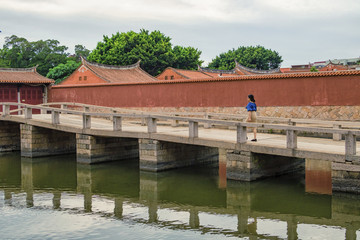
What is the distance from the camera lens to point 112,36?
2036 inches

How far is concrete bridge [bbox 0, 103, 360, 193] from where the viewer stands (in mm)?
11805

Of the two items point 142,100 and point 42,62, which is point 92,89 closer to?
point 142,100

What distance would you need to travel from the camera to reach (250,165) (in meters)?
13.5

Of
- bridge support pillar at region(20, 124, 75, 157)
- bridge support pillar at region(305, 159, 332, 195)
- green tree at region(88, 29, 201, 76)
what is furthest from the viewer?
green tree at region(88, 29, 201, 76)

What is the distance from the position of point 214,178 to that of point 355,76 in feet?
25.3

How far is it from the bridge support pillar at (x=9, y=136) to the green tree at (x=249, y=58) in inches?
1722

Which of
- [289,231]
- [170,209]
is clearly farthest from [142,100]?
[289,231]

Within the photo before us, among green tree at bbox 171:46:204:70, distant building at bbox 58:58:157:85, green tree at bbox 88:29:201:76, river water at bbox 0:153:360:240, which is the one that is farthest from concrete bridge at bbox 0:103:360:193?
green tree at bbox 171:46:204:70

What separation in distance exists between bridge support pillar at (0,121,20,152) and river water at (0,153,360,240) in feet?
20.4

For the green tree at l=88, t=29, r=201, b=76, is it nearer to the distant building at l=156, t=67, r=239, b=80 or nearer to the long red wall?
the distant building at l=156, t=67, r=239, b=80

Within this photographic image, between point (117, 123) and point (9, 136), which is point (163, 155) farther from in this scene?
point (9, 136)

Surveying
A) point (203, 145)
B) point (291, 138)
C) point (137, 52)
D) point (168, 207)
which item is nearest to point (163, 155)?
point (203, 145)

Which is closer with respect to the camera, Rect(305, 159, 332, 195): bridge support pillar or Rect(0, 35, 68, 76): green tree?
Rect(305, 159, 332, 195): bridge support pillar

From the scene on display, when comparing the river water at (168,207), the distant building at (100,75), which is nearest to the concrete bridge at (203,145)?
the river water at (168,207)
